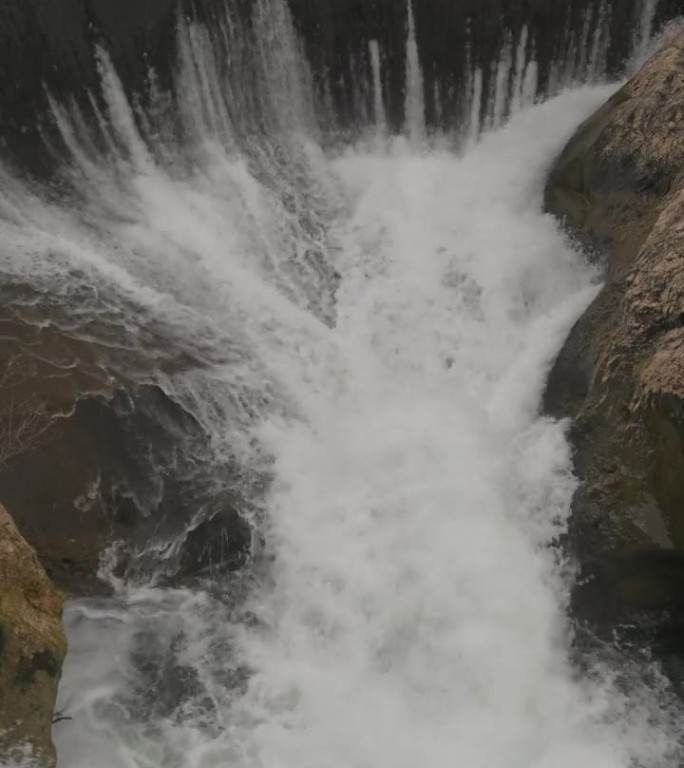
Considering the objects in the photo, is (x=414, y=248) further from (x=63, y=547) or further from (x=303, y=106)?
(x=63, y=547)

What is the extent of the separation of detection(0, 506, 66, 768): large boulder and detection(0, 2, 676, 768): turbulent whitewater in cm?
77

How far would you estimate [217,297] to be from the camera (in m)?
8.72

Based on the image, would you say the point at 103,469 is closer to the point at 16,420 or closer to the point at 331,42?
the point at 16,420

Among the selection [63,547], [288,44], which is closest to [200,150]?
[288,44]

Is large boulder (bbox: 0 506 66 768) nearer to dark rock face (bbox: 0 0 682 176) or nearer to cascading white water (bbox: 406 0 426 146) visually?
dark rock face (bbox: 0 0 682 176)

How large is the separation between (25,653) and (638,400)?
472 centimetres

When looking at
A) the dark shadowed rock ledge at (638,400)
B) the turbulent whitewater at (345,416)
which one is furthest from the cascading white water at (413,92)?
the dark shadowed rock ledge at (638,400)

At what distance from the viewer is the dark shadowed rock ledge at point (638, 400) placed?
19.2 ft

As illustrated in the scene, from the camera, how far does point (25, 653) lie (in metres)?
5.18

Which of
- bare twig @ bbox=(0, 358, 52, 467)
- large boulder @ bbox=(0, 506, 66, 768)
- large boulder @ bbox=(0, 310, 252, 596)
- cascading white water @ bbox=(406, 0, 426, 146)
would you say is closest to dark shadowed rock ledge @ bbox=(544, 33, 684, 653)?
large boulder @ bbox=(0, 310, 252, 596)

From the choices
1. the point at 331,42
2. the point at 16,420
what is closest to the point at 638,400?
the point at 16,420

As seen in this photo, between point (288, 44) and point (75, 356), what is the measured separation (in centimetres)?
485

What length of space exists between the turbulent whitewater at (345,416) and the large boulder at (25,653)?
774mm

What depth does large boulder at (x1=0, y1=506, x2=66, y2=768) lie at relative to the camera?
5.03m
